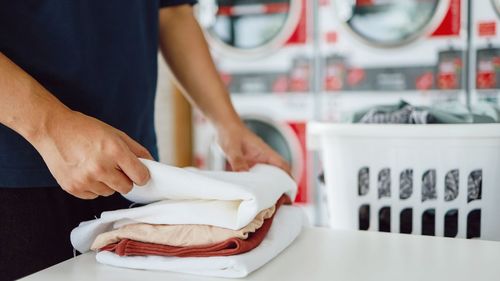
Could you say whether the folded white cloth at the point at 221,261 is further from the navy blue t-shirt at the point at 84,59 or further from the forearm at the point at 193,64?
the forearm at the point at 193,64

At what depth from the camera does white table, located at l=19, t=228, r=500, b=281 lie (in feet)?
2.19

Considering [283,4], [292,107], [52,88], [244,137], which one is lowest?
[292,107]

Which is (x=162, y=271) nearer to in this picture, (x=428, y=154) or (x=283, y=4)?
(x=428, y=154)

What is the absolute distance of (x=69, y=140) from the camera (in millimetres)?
667

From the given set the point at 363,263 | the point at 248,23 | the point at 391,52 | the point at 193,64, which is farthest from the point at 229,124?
the point at 248,23

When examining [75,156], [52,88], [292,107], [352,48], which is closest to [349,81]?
[352,48]

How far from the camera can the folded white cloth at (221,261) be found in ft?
2.19

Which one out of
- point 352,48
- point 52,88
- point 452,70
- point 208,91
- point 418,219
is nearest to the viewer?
point 52,88

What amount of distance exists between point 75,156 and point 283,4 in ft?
7.26

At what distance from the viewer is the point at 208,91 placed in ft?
3.87

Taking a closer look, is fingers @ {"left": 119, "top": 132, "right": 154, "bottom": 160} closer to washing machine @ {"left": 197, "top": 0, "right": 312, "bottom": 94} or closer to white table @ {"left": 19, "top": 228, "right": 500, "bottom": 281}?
white table @ {"left": 19, "top": 228, "right": 500, "bottom": 281}

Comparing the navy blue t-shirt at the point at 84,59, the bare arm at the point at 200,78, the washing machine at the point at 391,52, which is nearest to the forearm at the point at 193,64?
the bare arm at the point at 200,78

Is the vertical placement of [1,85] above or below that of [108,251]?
above

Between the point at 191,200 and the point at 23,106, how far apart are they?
10.3 inches
